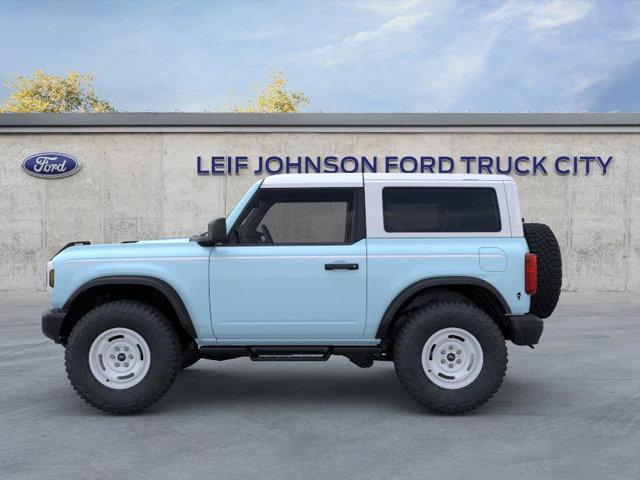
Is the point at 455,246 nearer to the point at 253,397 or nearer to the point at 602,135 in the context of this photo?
the point at 253,397

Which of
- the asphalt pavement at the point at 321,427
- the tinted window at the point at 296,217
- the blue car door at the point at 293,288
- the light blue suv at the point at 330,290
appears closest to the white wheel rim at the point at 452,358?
the light blue suv at the point at 330,290

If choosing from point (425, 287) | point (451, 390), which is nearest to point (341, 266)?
point (425, 287)

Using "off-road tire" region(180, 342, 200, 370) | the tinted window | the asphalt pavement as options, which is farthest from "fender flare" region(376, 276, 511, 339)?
"off-road tire" region(180, 342, 200, 370)

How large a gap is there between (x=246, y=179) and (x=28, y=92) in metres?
38.1

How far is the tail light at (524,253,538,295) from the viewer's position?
19.3 feet

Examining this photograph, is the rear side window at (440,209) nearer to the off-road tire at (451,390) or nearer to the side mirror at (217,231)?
the off-road tire at (451,390)

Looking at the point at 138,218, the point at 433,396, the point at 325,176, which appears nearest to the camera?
the point at 433,396

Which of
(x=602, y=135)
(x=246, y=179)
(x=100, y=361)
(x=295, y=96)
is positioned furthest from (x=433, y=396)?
(x=295, y=96)

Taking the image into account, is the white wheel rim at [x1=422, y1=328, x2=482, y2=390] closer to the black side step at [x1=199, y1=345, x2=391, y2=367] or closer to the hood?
the black side step at [x1=199, y1=345, x2=391, y2=367]

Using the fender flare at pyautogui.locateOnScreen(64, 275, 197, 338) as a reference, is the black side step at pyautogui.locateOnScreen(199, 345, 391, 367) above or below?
below

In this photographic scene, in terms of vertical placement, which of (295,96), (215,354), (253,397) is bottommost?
(253,397)

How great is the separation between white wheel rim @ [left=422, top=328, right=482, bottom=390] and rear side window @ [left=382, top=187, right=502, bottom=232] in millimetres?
855

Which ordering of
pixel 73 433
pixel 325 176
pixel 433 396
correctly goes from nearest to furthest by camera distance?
pixel 73 433 → pixel 433 396 → pixel 325 176

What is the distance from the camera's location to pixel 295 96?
5269 cm
